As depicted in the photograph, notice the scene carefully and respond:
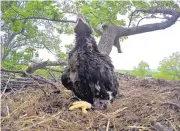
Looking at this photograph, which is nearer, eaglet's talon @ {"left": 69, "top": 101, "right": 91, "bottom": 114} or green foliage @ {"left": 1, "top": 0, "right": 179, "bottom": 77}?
eaglet's talon @ {"left": 69, "top": 101, "right": 91, "bottom": 114}

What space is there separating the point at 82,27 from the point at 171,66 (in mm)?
4997

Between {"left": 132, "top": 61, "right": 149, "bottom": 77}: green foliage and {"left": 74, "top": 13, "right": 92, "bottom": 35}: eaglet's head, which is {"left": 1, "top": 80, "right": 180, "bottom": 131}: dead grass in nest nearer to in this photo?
{"left": 74, "top": 13, "right": 92, "bottom": 35}: eaglet's head

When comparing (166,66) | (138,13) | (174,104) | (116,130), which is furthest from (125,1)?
(116,130)

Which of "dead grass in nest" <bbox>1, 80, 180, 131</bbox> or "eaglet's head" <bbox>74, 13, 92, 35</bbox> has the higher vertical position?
"eaglet's head" <bbox>74, 13, 92, 35</bbox>

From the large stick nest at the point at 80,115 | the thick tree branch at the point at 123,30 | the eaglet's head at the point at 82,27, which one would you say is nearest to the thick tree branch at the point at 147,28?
the thick tree branch at the point at 123,30

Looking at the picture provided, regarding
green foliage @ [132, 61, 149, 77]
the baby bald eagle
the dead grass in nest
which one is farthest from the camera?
green foliage @ [132, 61, 149, 77]

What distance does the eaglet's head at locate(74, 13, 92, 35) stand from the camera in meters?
2.94

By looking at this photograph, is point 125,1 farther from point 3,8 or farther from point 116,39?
point 3,8

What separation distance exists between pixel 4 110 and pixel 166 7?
5549 millimetres

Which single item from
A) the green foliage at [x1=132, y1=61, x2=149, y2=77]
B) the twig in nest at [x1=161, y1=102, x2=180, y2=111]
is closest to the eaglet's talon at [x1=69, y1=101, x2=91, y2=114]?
the twig in nest at [x1=161, y1=102, x2=180, y2=111]

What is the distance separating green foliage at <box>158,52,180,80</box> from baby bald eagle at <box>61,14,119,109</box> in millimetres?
4557

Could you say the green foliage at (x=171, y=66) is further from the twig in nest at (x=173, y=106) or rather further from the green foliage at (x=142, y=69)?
the twig in nest at (x=173, y=106)

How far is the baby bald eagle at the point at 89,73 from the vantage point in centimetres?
279

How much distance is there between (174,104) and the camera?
99.0 inches
